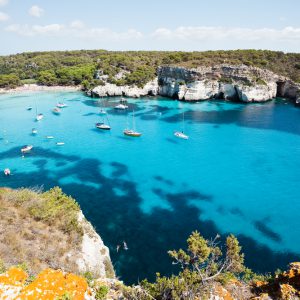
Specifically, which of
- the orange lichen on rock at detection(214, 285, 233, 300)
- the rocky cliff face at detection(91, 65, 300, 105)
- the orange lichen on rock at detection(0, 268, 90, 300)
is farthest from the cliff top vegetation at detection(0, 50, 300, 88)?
the orange lichen on rock at detection(0, 268, 90, 300)

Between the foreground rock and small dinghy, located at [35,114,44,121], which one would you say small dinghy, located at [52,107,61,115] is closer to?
small dinghy, located at [35,114,44,121]

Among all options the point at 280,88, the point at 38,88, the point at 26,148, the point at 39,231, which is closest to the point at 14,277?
the point at 39,231

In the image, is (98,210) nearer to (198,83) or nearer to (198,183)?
(198,183)

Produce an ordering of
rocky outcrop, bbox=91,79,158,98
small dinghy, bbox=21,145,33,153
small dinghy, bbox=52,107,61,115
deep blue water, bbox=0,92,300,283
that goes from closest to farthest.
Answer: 1. deep blue water, bbox=0,92,300,283
2. small dinghy, bbox=21,145,33,153
3. small dinghy, bbox=52,107,61,115
4. rocky outcrop, bbox=91,79,158,98

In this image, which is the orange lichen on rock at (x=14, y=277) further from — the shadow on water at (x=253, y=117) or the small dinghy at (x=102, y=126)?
the shadow on water at (x=253, y=117)

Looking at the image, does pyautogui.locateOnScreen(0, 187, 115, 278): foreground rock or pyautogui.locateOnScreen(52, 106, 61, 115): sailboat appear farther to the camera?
pyautogui.locateOnScreen(52, 106, 61, 115): sailboat

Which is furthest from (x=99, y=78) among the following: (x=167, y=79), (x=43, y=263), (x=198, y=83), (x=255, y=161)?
(x=43, y=263)
